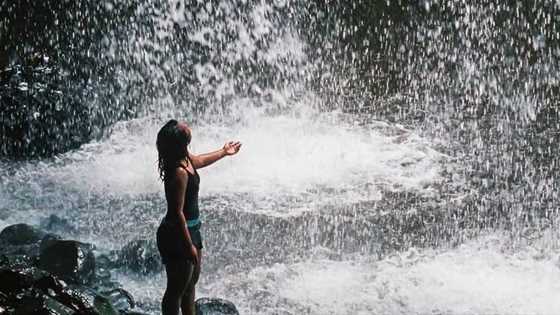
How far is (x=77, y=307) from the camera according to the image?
545 centimetres

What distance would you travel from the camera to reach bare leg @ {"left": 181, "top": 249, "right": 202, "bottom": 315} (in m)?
5.57

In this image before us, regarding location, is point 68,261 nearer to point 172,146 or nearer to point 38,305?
point 38,305

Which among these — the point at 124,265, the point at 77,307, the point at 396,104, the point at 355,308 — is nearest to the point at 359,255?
the point at 355,308

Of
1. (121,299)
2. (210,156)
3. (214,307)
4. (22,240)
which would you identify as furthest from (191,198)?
(22,240)

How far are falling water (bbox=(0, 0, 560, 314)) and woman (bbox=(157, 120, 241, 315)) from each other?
6.42 feet

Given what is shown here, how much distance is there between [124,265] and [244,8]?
450 inches

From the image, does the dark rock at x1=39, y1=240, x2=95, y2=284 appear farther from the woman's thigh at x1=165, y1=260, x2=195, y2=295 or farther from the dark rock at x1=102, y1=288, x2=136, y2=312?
the woman's thigh at x1=165, y1=260, x2=195, y2=295

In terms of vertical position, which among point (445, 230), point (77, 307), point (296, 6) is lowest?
point (445, 230)

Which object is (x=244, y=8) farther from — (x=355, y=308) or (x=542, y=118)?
(x=355, y=308)

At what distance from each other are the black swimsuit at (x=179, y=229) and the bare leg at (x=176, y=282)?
0.07 metres

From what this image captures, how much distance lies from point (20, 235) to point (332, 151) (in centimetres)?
533

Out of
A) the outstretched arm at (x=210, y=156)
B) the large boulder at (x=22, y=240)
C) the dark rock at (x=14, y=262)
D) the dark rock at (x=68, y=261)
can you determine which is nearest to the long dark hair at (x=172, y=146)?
the outstretched arm at (x=210, y=156)

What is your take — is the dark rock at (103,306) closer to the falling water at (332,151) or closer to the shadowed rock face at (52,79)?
the falling water at (332,151)

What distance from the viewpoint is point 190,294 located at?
18.5 feet
